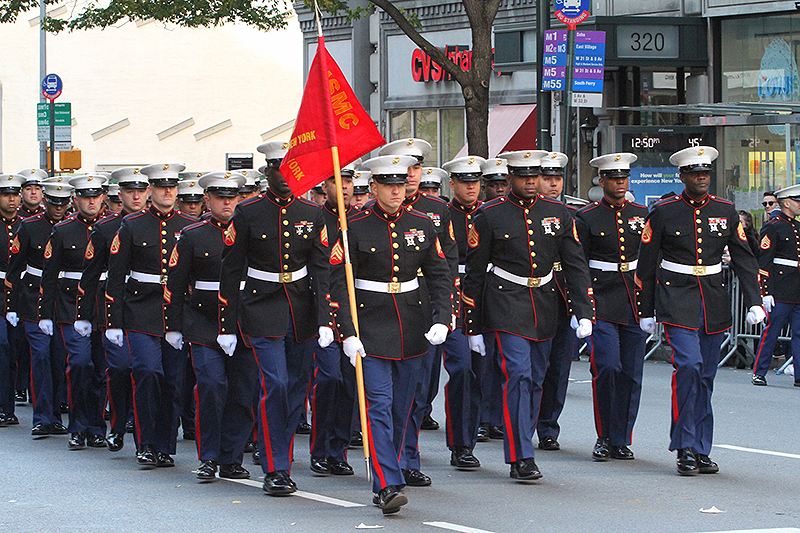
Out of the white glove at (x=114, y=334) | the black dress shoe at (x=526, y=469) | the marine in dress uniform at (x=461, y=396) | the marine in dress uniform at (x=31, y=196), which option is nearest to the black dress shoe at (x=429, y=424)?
the marine in dress uniform at (x=461, y=396)

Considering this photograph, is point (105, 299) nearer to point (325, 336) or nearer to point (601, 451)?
point (325, 336)

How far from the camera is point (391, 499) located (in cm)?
782

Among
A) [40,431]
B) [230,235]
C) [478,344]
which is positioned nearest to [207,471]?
[230,235]

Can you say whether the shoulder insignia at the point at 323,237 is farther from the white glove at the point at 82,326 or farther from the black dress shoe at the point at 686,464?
the black dress shoe at the point at 686,464

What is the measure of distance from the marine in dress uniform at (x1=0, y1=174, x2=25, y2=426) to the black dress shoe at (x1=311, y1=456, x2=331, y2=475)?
389 centimetres

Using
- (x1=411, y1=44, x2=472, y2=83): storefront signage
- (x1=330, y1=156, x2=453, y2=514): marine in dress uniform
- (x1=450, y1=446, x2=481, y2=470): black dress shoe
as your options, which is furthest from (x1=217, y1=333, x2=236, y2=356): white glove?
(x1=411, y1=44, x2=472, y2=83): storefront signage

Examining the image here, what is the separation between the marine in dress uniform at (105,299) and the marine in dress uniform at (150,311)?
Result: 0.72 ft

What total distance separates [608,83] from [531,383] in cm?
1620

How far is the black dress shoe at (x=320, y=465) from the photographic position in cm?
943

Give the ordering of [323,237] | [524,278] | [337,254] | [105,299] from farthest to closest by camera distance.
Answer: [105,299], [524,278], [323,237], [337,254]

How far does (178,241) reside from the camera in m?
9.61

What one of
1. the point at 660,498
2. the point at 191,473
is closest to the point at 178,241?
the point at 191,473

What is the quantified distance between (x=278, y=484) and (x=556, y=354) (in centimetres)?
296

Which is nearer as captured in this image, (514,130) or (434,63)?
(514,130)
